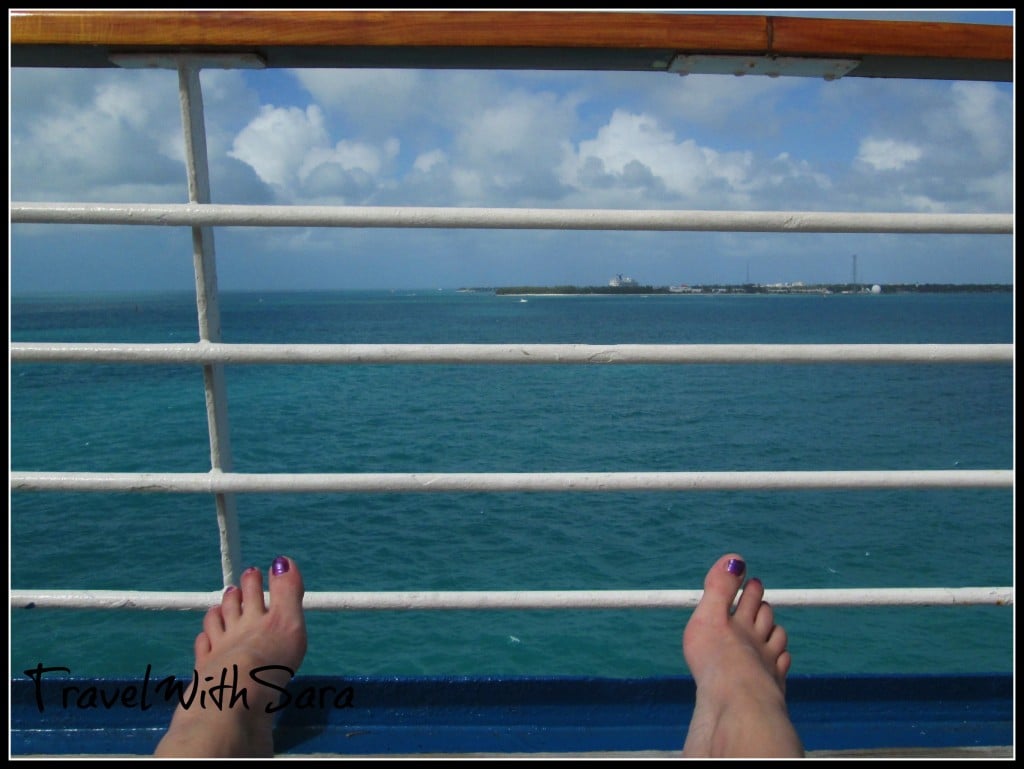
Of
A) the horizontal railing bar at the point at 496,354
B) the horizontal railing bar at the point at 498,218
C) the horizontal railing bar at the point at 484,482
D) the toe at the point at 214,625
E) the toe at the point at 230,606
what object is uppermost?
the horizontal railing bar at the point at 498,218

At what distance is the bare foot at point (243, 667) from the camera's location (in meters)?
1.16

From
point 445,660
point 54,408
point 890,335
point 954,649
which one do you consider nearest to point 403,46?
point 445,660

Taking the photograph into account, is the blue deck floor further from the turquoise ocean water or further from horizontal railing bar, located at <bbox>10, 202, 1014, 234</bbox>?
the turquoise ocean water

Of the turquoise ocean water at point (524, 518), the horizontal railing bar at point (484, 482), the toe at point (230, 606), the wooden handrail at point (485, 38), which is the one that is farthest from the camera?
the turquoise ocean water at point (524, 518)

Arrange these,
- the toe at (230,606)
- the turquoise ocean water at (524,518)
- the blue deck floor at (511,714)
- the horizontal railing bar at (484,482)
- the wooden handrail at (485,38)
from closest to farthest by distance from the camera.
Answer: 1. the wooden handrail at (485,38)
2. the horizontal railing bar at (484,482)
3. the blue deck floor at (511,714)
4. the toe at (230,606)
5. the turquoise ocean water at (524,518)

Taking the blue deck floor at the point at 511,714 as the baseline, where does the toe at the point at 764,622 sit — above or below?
above

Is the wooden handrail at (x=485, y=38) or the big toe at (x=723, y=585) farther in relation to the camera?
the big toe at (x=723, y=585)

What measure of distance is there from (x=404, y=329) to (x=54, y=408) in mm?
30893

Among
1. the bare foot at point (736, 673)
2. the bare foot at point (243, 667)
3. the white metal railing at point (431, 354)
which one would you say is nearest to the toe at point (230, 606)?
the bare foot at point (243, 667)

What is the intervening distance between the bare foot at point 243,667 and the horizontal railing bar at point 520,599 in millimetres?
96

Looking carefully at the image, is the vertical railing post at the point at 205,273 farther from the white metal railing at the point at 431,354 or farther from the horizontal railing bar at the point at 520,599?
the horizontal railing bar at the point at 520,599

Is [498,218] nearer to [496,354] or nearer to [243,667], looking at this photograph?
[496,354]

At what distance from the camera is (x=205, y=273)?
1.20 m

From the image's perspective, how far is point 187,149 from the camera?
117 cm
